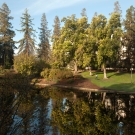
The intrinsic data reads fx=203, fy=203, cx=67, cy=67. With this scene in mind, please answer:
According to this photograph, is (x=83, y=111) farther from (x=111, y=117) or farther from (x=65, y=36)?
(x=65, y=36)

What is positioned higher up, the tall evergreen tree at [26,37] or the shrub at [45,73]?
the tall evergreen tree at [26,37]

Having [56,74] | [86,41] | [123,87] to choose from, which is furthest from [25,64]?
[123,87]

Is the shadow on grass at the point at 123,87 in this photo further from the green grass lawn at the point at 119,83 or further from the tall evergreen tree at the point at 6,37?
the tall evergreen tree at the point at 6,37

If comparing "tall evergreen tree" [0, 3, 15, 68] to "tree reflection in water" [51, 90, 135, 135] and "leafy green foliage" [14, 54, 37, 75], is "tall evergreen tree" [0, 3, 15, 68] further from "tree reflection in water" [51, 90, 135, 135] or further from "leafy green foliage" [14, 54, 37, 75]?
"tree reflection in water" [51, 90, 135, 135]

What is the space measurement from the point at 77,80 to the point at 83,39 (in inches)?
334

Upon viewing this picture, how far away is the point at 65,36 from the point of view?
43.2m

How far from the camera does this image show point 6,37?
52.4m

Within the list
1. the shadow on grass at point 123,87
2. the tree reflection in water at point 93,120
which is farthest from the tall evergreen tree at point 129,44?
the tree reflection in water at point 93,120

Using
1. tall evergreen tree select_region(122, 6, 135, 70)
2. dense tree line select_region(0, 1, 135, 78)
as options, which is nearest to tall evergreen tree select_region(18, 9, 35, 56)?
dense tree line select_region(0, 1, 135, 78)

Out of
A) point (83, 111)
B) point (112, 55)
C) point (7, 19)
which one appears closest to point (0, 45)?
point (7, 19)

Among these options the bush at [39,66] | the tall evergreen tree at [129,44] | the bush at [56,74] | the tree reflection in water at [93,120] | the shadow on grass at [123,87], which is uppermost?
the tall evergreen tree at [129,44]

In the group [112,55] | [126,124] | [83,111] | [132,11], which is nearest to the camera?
[126,124]

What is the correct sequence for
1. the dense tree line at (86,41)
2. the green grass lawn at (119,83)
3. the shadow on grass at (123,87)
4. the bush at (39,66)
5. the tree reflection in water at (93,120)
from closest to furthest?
the tree reflection in water at (93,120) < the shadow on grass at (123,87) < the green grass lawn at (119,83) < the dense tree line at (86,41) < the bush at (39,66)

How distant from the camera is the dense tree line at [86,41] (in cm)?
3825
